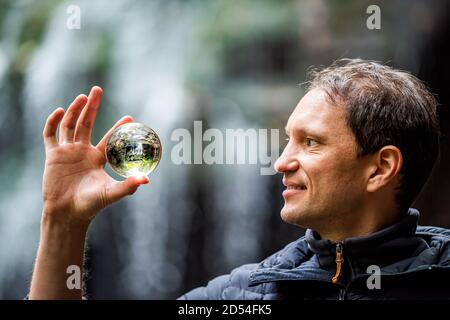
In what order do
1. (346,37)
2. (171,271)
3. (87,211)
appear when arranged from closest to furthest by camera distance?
(87,211) → (346,37) → (171,271)

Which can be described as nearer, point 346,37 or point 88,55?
point 346,37

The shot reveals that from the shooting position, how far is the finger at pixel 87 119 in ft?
4.37

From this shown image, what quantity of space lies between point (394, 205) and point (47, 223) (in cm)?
74

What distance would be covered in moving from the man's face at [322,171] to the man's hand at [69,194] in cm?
36

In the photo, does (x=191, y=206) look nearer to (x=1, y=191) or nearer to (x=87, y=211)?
(x=1, y=191)

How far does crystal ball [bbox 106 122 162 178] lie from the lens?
1367 millimetres

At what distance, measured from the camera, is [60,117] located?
1288 mm

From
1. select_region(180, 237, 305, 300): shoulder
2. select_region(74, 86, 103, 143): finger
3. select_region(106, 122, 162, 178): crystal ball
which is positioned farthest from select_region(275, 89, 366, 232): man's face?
select_region(74, 86, 103, 143): finger

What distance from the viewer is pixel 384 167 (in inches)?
58.5

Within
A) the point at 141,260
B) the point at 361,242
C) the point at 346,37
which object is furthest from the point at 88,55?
the point at 361,242

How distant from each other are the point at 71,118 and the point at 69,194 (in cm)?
15

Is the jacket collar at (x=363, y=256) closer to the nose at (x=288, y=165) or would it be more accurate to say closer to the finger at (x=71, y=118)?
the nose at (x=288, y=165)

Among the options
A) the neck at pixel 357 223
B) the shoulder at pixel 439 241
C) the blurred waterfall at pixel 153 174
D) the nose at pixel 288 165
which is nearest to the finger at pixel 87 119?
the nose at pixel 288 165

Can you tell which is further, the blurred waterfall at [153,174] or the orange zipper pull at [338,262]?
the blurred waterfall at [153,174]
